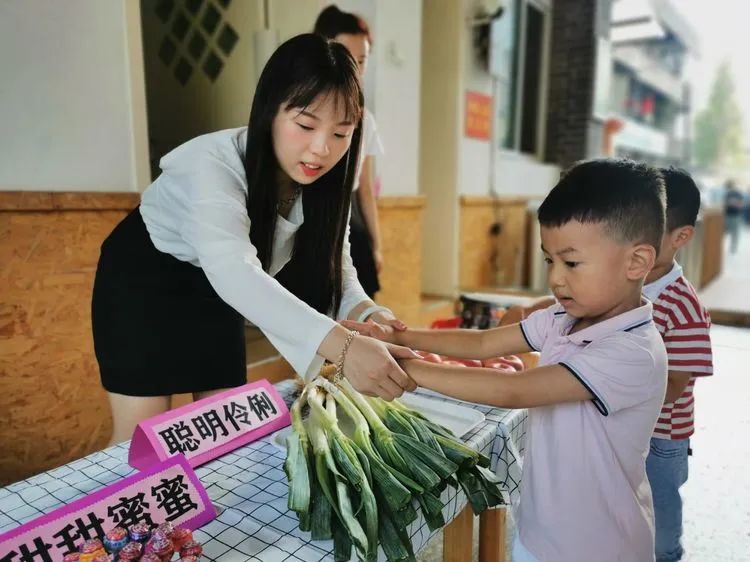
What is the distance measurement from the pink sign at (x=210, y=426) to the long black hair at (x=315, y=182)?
33 centimetres

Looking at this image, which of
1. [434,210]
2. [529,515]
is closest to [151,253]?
[529,515]

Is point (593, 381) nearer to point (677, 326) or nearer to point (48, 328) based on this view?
point (677, 326)

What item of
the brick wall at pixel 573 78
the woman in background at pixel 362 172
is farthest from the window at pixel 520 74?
the woman in background at pixel 362 172

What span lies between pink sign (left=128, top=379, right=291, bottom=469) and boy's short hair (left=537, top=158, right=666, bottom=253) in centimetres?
77

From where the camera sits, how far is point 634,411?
3.43ft

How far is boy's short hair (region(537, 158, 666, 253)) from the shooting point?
989 millimetres

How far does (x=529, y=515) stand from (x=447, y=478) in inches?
9.3

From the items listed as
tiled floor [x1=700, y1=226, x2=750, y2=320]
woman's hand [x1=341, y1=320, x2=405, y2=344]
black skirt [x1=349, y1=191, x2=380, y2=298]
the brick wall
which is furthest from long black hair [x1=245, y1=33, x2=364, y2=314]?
the brick wall

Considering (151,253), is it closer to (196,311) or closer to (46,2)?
(196,311)

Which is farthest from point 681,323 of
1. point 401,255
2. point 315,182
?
point 401,255

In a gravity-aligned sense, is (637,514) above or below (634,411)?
below

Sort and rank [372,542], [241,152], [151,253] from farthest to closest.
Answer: [151,253] < [241,152] < [372,542]

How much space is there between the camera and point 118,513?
892mm

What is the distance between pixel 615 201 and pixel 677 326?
718 mm
